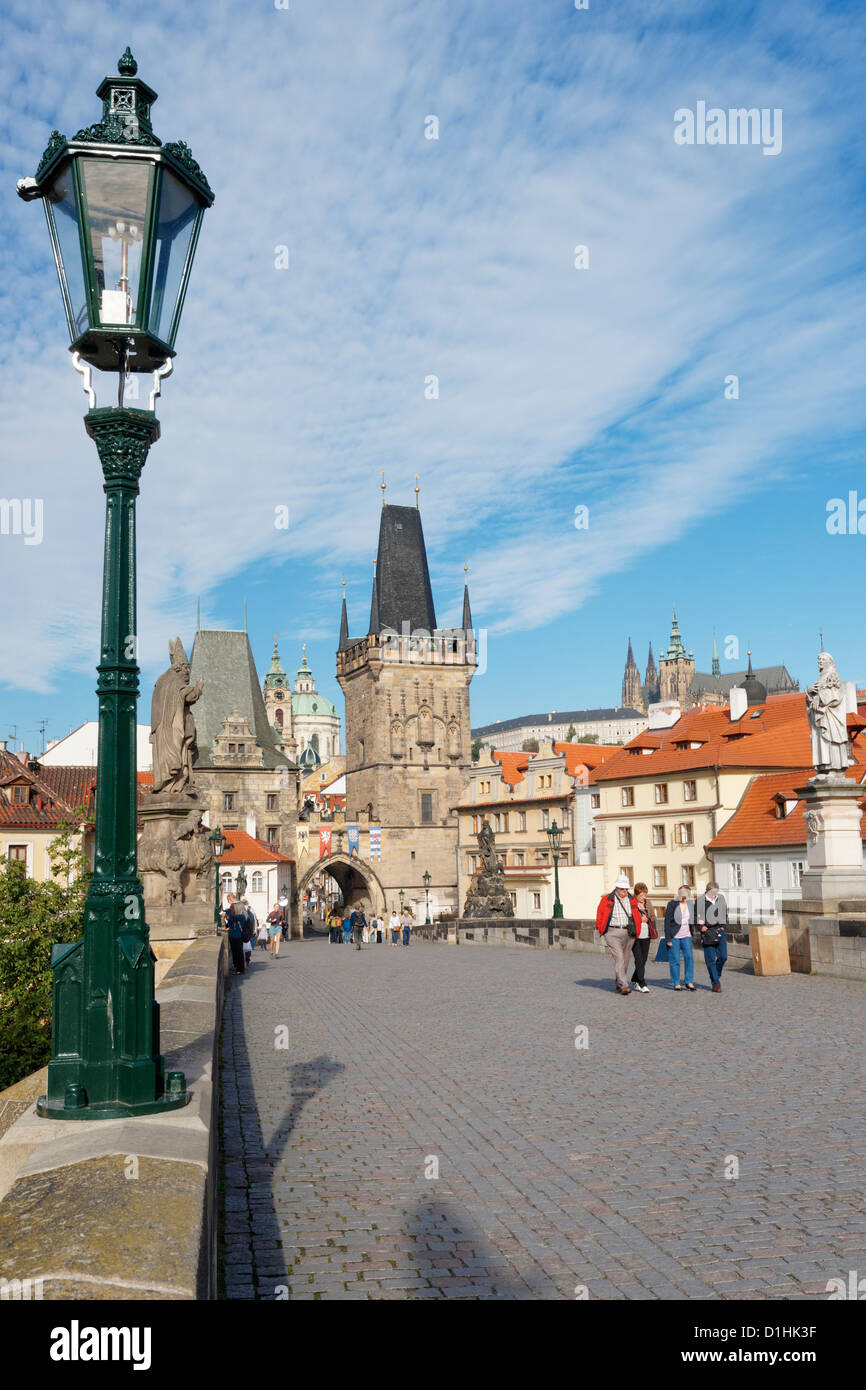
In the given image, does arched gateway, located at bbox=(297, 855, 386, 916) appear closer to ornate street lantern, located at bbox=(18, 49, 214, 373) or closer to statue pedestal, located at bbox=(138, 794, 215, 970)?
statue pedestal, located at bbox=(138, 794, 215, 970)

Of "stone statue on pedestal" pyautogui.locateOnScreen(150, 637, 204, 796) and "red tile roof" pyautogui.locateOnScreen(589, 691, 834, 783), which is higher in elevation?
"red tile roof" pyautogui.locateOnScreen(589, 691, 834, 783)

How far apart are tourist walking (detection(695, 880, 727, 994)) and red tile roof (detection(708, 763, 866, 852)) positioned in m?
24.1

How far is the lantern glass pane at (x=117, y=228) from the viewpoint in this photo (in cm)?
434

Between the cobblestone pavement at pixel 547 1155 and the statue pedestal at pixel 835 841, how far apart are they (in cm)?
442

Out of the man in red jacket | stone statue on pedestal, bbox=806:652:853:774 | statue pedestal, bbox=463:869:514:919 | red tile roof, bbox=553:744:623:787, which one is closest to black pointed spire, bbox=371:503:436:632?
red tile roof, bbox=553:744:623:787

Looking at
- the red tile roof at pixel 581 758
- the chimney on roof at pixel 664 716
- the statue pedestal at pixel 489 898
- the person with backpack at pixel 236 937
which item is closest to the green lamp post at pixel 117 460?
the person with backpack at pixel 236 937

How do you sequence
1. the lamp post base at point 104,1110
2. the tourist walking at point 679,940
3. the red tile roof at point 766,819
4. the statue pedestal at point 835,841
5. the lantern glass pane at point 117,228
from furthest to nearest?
the red tile roof at point 766,819
the statue pedestal at point 835,841
the tourist walking at point 679,940
the lantern glass pane at point 117,228
the lamp post base at point 104,1110

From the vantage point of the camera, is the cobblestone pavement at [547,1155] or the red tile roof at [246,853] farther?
the red tile roof at [246,853]

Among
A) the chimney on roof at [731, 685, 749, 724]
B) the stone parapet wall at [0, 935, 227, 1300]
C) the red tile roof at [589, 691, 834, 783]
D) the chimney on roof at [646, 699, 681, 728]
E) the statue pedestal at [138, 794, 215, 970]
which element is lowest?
the stone parapet wall at [0, 935, 227, 1300]

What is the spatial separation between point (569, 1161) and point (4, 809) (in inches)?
1851

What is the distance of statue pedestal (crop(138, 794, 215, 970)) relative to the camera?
15.0m

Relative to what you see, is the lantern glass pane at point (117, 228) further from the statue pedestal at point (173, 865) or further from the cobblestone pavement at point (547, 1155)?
the statue pedestal at point (173, 865)

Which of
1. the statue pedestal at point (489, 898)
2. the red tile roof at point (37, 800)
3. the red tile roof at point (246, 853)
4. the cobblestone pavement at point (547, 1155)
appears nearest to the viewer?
the cobblestone pavement at point (547, 1155)
